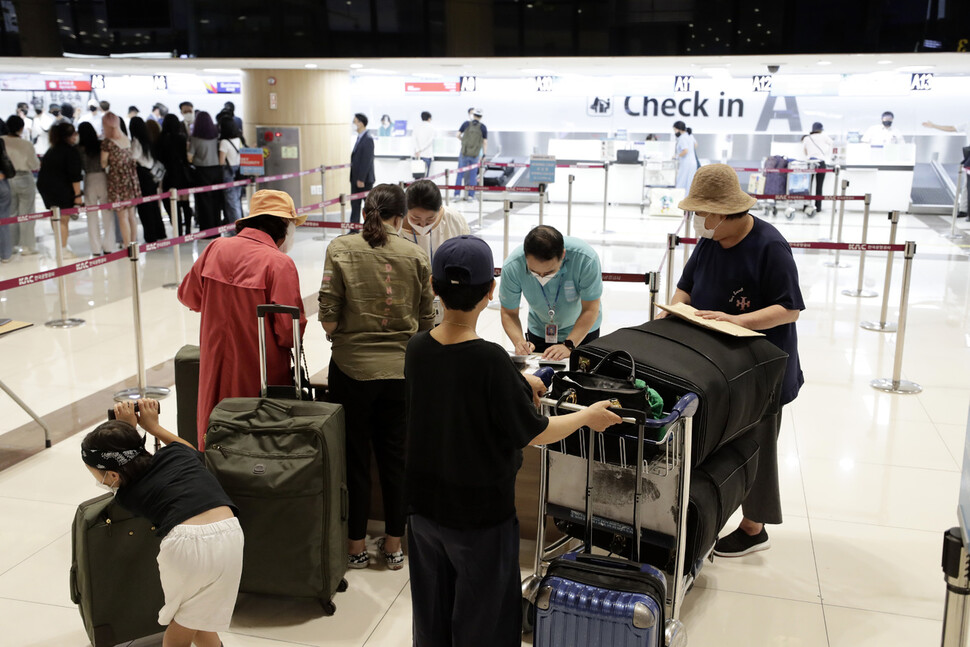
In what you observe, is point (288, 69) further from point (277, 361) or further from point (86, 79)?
point (86, 79)

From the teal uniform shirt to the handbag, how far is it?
1.30m

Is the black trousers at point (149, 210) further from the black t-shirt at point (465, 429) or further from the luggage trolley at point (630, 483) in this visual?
the black t-shirt at point (465, 429)

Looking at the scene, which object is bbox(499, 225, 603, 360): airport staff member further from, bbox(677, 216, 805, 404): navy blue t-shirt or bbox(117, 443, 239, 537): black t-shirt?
bbox(117, 443, 239, 537): black t-shirt

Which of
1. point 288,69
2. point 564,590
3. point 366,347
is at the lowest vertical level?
point 564,590

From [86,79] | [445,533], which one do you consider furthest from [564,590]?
[86,79]

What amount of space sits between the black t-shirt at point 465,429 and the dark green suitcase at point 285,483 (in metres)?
0.84

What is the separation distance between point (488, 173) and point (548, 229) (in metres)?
14.4

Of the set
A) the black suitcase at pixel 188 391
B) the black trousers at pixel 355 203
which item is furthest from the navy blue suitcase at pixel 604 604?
the black trousers at pixel 355 203

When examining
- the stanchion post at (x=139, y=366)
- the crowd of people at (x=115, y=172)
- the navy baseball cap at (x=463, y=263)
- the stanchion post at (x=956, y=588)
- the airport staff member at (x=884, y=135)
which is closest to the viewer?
the stanchion post at (x=956, y=588)

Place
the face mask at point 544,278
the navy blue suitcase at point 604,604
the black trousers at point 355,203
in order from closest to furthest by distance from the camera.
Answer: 1. the navy blue suitcase at point 604,604
2. the face mask at point 544,278
3. the black trousers at point 355,203

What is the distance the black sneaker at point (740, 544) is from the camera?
4109mm

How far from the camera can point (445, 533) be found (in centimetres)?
262

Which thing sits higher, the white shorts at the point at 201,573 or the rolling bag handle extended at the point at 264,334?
the rolling bag handle extended at the point at 264,334

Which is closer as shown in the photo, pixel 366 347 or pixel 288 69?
pixel 366 347
